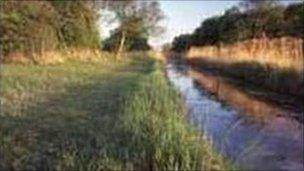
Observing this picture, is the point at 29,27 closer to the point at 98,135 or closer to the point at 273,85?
the point at 273,85

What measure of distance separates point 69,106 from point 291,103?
21.6ft

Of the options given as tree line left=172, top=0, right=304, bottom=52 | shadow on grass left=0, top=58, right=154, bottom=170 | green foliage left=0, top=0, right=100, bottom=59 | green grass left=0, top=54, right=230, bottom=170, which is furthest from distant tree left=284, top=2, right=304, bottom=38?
shadow on grass left=0, top=58, right=154, bottom=170

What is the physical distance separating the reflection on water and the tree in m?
41.7

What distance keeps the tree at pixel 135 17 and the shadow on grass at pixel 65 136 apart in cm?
4679

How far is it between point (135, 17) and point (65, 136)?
Answer: 178 feet

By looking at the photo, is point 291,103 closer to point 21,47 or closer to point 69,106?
point 69,106

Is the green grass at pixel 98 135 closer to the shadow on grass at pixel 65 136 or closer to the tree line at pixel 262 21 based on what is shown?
the shadow on grass at pixel 65 136

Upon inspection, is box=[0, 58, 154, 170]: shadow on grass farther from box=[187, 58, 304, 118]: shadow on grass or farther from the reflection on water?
box=[187, 58, 304, 118]: shadow on grass

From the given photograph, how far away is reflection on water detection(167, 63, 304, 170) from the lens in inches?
362

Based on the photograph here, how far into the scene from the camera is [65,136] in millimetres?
9320

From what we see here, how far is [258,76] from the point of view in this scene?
25234mm

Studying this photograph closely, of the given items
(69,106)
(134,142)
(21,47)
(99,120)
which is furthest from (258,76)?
(134,142)

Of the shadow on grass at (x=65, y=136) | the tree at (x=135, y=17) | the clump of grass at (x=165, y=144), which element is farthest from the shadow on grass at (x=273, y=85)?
the tree at (x=135, y=17)

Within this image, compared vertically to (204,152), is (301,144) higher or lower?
lower
